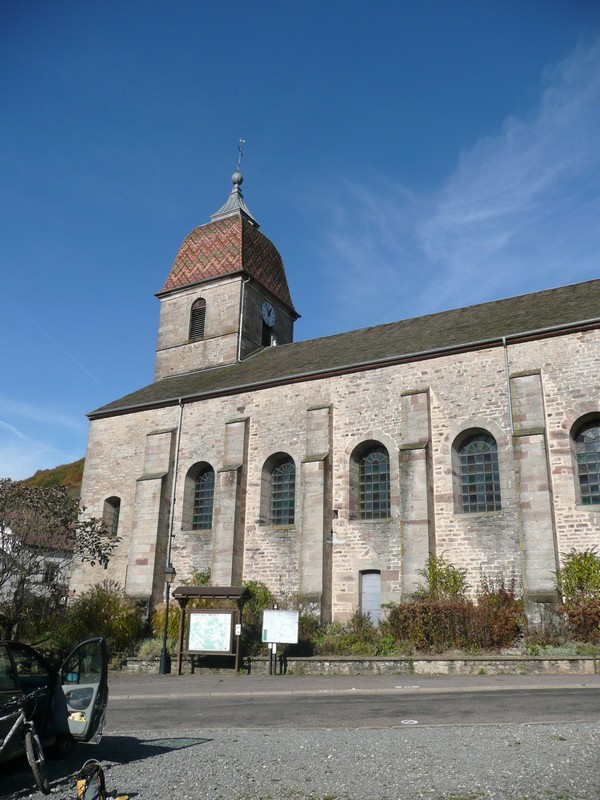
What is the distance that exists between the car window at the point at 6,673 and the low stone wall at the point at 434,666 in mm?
9827

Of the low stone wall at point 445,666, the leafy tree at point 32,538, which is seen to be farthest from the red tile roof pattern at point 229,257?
the low stone wall at point 445,666

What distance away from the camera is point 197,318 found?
31.8 m

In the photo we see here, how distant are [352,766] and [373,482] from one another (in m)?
14.6

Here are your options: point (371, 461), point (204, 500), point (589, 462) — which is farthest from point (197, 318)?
point (589, 462)

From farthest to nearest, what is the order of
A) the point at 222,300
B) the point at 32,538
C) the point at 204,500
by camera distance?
the point at 222,300 < the point at 204,500 < the point at 32,538

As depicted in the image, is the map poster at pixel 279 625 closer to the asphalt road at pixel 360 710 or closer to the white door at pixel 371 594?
the asphalt road at pixel 360 710

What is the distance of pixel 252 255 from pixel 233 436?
39.4ft

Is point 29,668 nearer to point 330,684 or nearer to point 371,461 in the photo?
point 330,684

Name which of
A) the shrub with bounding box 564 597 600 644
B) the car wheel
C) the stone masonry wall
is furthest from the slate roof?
the car wheel

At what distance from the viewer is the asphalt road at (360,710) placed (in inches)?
362

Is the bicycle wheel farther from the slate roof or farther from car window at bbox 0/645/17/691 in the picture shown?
the slate roof

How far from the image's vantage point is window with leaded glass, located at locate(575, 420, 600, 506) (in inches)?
680

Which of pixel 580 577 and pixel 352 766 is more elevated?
pixel 580 577

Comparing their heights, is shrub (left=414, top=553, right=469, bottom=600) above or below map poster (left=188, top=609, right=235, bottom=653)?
above
